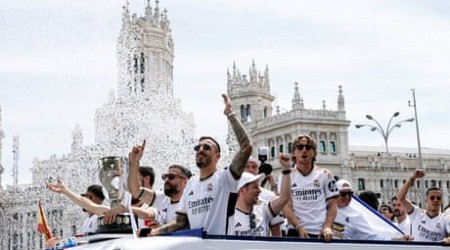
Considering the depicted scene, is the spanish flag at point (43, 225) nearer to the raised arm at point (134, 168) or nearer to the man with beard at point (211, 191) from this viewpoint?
the raised arm at point (134, 168)

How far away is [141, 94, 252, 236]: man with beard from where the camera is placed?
521 cm

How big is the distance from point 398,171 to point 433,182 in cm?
476

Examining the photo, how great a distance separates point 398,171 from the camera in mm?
81938

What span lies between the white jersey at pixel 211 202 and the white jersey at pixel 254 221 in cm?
27

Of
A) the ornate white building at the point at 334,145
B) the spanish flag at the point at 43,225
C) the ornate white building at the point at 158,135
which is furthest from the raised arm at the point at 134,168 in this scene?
the ornate white building at the point at 334,145

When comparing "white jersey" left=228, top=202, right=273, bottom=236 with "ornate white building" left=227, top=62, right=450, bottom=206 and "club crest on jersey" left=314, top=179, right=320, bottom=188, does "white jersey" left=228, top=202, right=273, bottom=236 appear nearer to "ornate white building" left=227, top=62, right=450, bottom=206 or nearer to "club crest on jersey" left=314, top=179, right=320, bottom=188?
"club crest on jersey" left=314, top=179, right=320, bottom=188

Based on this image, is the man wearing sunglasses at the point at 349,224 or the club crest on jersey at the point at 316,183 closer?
the club crest on jersey at the point at 316,183

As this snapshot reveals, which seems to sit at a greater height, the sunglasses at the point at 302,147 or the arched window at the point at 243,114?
the arched window at the point at 243,114

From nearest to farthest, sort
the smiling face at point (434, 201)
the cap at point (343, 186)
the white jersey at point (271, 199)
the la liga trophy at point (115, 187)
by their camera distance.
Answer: the la liga trophy at point (115, 187)
the white jersey at point (271, 199)
the cap at point (343, 186)
the smiling face at point (434, 201)

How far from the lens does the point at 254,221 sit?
18.8 ft

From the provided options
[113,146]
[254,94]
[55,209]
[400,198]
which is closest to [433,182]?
[254,94]

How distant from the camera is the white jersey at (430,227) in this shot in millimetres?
6680

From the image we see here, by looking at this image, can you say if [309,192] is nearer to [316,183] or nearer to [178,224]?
[316,183]

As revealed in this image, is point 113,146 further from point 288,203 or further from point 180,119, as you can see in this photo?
point 288,203
